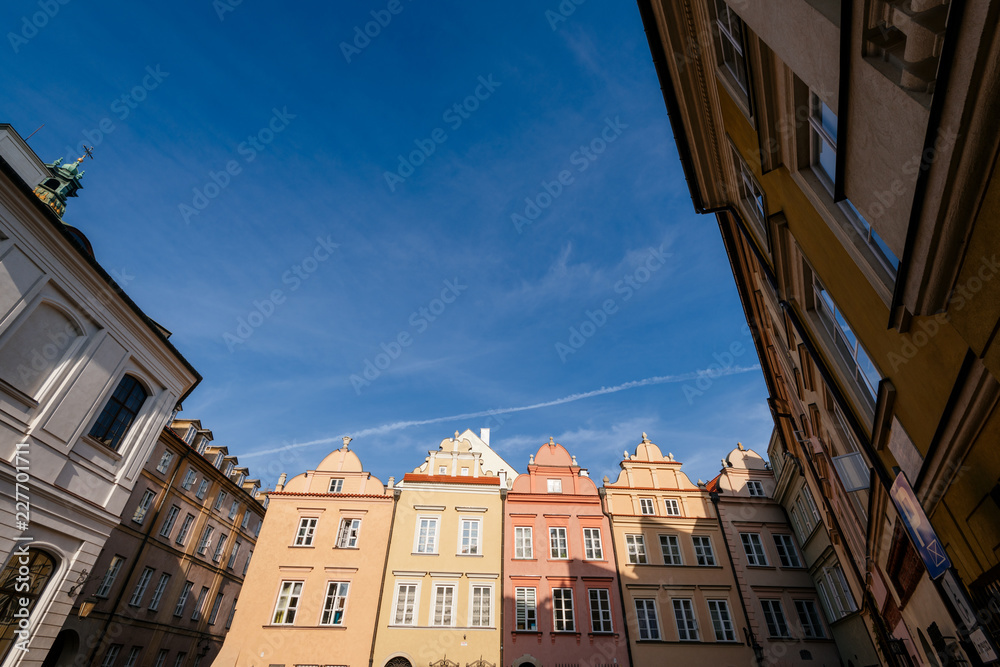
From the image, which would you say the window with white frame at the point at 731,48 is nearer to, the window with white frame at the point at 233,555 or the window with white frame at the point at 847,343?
the window with white frame at the point at 847,343

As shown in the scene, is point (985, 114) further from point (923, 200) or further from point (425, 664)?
point (425, 664)

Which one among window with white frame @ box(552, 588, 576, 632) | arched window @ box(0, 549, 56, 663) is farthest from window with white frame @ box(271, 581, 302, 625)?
window with white frame @ box(552, 588, 576, 632)

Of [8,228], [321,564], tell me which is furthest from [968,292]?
[321,564]

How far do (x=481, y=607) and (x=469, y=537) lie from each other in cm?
336

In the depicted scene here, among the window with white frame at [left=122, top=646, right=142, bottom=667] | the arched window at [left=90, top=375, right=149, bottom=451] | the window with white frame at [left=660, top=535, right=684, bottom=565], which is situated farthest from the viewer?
the window with white frame at [left=122, top=646, right=142, bottom=667]

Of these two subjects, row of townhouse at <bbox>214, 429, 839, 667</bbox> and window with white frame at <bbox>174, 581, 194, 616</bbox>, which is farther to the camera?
window with white frame at <bbox>174, 581, 194, 616</bbox>

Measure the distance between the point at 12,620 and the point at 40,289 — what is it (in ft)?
28.1

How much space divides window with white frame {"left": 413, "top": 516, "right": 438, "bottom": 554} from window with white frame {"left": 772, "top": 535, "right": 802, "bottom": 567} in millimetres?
18372

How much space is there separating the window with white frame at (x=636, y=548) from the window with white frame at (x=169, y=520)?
89.2ft

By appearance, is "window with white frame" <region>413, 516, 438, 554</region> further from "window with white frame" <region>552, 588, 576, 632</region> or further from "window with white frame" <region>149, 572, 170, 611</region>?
"window with white frame" <region>149, 572, 170, 611</region>

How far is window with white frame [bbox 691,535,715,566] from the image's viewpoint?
24672mm

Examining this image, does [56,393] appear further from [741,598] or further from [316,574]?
[741,598]

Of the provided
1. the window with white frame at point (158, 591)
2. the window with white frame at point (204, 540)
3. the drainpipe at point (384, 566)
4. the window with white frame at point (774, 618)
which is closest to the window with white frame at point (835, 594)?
the window with white frame at point (774, 618)

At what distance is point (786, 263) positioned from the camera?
363 inches
